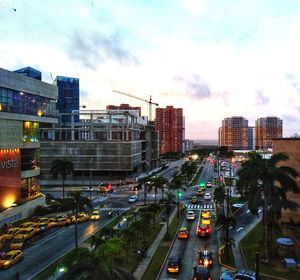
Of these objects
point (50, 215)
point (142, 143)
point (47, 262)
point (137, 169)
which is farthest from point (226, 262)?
point (142, 143)

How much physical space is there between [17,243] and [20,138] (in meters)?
24.0

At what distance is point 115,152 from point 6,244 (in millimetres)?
81624

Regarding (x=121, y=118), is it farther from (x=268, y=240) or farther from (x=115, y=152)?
(x=268, y=240)

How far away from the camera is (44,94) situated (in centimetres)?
7200

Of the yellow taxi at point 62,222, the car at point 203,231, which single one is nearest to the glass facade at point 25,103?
the yellow taxi at point 62,222

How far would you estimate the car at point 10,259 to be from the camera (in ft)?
126

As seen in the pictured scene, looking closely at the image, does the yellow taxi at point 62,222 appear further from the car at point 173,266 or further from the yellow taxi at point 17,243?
the car at point 173,266

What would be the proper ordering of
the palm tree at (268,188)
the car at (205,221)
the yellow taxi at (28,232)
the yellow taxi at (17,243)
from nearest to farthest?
the palm tree at (268,188) → the yellow taxi at (17,243) → the yellow taxi at (28,232) → the car at (205,221)

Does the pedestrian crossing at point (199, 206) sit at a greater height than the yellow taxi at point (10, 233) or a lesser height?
lesser


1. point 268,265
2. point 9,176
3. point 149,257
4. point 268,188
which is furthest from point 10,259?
point 268,188

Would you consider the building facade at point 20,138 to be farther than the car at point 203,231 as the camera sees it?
Yes

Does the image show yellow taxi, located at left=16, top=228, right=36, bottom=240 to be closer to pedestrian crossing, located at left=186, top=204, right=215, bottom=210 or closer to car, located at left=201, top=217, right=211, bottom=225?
car, located at left=201, top=217, right=211, bottom=225

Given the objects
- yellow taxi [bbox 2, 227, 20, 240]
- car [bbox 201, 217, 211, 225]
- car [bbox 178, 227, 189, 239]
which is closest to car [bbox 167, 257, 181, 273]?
car [bbox 178, 227, 189, 239]

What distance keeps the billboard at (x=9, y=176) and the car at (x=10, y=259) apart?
20804 mm
